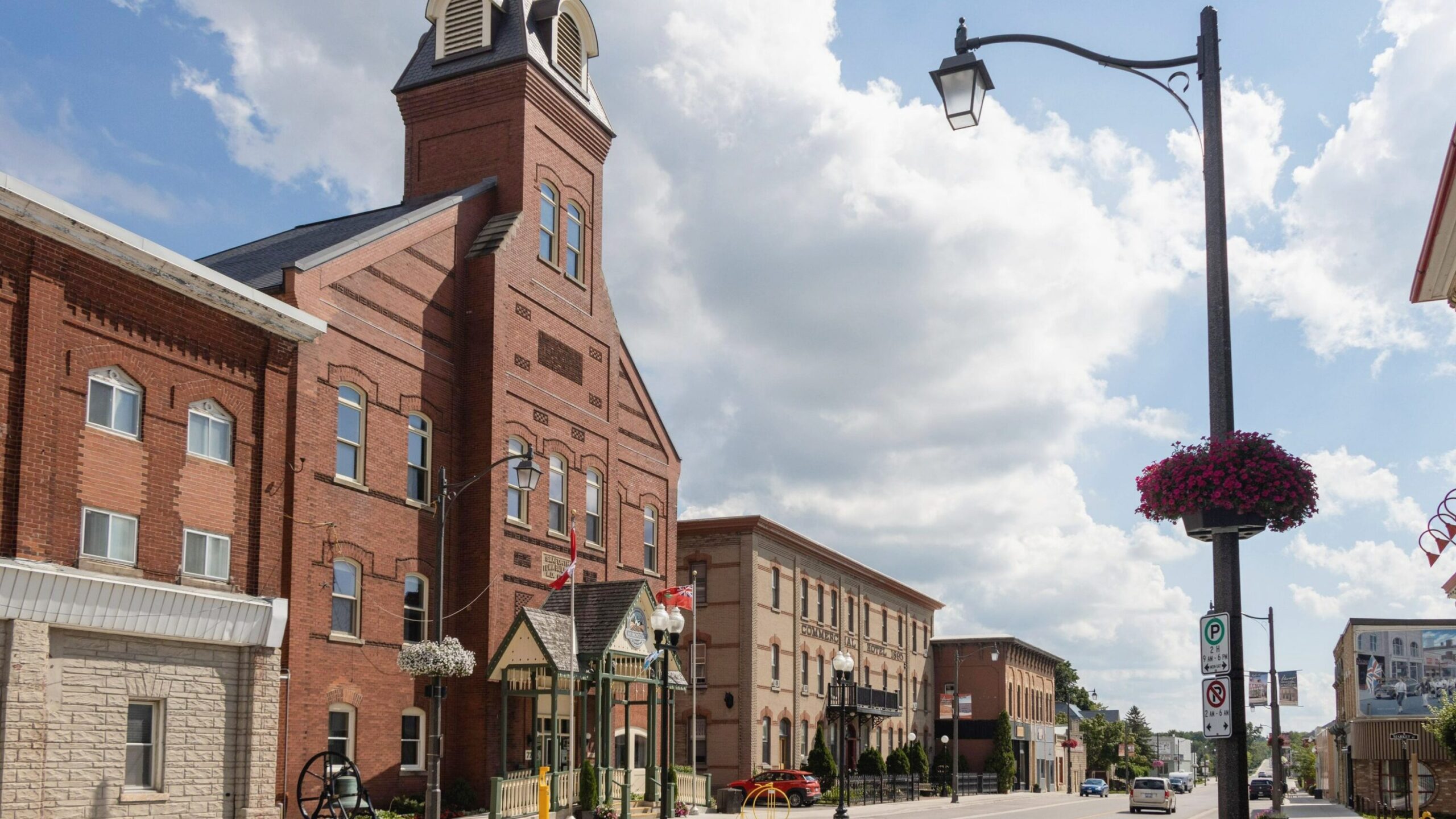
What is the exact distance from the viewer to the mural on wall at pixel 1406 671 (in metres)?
65.3

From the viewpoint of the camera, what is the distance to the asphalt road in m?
41.5

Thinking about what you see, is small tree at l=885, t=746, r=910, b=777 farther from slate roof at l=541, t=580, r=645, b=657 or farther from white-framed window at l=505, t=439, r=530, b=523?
white-framed window at l=505, t=439, r=530, b=523

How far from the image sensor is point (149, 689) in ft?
70.5

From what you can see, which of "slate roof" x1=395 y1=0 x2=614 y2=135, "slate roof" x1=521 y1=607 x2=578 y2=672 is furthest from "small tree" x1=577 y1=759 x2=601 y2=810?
"slate roof" x1=395 y1=0 x2=614 y2=135

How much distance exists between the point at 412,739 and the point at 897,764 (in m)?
37.5

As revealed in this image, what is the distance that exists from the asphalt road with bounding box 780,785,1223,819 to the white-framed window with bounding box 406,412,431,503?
1068 cm

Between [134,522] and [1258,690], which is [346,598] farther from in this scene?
[1258,690]

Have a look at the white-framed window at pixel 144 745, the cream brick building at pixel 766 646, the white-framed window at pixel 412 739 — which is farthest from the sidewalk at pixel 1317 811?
the white-framed window at pixel 144 745

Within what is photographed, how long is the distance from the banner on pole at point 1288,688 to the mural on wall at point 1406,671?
15.9 metres

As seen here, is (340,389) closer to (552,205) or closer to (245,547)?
(245,547)

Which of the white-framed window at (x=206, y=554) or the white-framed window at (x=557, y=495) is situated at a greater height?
the white-framed window at (x=557, y=495)

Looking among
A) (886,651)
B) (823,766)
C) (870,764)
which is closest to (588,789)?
(823,766)

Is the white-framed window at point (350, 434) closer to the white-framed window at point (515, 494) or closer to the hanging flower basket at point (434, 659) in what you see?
the white-framed window at point (515, 494)

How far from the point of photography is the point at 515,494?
33.4 meters
